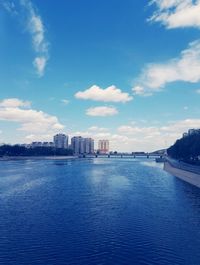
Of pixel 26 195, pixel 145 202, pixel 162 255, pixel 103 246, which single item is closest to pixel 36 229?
pixel 103 246

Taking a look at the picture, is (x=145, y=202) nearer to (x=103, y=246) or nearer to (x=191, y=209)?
(x=191, y=209)

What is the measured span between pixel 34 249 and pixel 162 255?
20.5ft

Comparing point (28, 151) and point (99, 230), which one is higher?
point (28, 151)

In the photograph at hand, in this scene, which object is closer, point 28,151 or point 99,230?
point 99,230

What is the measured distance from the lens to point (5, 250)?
1647 cm

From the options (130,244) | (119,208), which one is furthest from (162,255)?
(119,208)

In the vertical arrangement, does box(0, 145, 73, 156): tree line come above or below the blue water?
above

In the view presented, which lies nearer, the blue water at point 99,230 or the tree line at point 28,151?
the blue water at point 99,230

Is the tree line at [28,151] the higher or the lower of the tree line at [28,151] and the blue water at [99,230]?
the higher

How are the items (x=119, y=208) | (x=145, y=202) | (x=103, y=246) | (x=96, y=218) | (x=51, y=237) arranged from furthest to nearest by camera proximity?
1. (x=145, y=202)
2. (x=119, y=208)
3. (x=96, y=218)
4. (x=51, y=237)
5. (x=103, y=246)

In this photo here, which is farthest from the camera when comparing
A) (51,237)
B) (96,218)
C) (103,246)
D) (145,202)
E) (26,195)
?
(26,195)

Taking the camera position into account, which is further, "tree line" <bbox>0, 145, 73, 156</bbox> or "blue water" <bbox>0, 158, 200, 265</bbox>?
"tree line" <bbox>0, 145, 73, 156</bbox>

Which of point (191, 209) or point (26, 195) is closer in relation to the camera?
point (191, 209)

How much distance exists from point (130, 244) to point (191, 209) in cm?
1271
